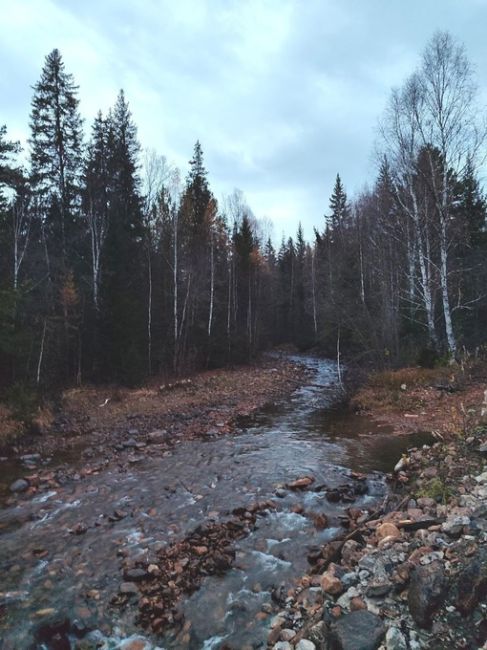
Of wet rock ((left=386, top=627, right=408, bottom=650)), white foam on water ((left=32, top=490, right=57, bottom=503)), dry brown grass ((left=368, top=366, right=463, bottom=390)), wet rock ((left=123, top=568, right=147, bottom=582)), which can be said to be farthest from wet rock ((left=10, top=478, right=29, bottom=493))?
dry brown grass ((left=368, top=366, right=463, bottom=390))

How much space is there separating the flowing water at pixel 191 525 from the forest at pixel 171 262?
304 inches

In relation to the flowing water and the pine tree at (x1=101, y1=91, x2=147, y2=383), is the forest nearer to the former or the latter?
the pine tree at (x1=101, y1=91, x2=147, y2=383)

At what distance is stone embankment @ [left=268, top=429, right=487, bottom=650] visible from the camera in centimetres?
290

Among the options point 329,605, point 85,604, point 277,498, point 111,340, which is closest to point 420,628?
point 329,605

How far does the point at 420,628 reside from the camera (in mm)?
2936

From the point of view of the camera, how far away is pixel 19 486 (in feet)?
26.0

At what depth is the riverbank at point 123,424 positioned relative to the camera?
9.14m

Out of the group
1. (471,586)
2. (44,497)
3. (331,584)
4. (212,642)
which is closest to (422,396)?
(331,584)

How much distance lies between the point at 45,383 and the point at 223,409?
25.3 feet

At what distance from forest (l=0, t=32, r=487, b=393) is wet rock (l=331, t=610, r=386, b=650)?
1224cm

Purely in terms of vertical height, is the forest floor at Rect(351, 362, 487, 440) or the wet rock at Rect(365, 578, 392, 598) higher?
the forest floor at Rect(351, 362, 487, 440)

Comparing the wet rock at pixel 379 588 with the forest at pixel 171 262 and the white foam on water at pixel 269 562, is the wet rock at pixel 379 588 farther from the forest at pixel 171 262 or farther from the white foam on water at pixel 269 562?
the forest at pixel 171 262

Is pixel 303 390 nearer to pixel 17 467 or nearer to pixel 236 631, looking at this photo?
pixel 17 467

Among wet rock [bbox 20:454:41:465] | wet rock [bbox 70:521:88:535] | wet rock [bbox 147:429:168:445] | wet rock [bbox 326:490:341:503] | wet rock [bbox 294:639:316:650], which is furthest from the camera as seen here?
wet rock [bbox 147:429:168:445]
